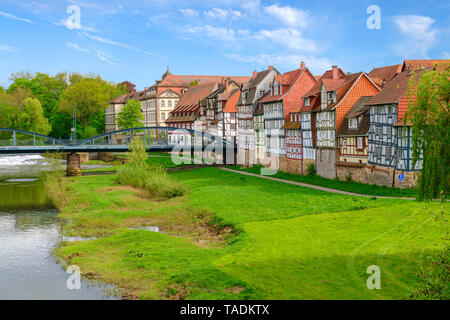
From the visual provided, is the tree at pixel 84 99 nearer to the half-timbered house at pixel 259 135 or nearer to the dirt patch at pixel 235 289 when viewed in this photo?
the half-timbered house at pixel 259 135

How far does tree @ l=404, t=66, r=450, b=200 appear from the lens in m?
14.7

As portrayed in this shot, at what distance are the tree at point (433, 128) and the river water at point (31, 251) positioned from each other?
1117 centimetres

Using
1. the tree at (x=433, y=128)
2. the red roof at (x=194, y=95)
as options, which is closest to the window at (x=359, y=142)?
the tree at (x=433, y=128)

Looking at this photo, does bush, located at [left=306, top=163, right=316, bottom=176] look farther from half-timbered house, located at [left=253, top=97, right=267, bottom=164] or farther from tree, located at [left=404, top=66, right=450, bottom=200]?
tree, located at [left=404, top=66, right=450, bottom=200]

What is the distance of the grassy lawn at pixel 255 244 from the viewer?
51.8 ft

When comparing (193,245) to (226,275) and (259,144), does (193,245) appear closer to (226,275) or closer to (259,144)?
(226,275)

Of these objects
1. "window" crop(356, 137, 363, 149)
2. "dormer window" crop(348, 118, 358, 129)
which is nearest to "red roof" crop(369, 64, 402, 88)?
"dormer window" crop(348, 118, 358, 129)

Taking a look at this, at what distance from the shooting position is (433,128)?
15055 millimetres

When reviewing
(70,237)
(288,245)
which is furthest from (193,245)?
(70,237)

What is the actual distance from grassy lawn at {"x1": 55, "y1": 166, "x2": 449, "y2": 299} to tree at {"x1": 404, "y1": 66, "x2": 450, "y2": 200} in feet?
4.17

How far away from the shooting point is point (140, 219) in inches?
1172

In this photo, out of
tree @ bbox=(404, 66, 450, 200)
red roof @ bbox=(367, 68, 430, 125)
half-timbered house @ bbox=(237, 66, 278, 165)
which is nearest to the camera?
tree @ bbox=(404, 66, 450, 200)

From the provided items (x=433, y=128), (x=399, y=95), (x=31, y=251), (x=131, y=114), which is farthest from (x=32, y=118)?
(x=433, y=128)

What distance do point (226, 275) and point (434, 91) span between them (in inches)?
346
